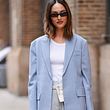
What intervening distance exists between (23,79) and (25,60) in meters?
0.49

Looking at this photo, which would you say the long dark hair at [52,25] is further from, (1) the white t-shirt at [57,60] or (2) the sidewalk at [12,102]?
(2) the sidewalk at [12,102]

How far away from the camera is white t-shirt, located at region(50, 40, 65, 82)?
13.6ft

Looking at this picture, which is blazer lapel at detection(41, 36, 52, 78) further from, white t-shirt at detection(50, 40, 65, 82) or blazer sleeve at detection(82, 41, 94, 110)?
blazer sleeve at detection(82, 41, 94, 110)

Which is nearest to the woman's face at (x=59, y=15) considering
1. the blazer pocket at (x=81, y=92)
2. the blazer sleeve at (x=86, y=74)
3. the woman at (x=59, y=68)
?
the woman at (x=59, y=68)

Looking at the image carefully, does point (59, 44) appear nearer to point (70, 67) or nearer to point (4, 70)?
point (70, 67)

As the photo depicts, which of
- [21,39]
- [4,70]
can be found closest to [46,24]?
[21,39]

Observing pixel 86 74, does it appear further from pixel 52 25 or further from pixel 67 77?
pixel 52 25

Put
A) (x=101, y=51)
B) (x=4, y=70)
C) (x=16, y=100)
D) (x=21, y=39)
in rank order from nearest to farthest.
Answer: (x=101, y=51) < (x=16, y=100) < (x=21, y=39) < (x=4, y=70)

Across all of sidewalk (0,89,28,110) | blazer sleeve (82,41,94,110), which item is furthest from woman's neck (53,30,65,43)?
sidewalk (0,89,28,110)

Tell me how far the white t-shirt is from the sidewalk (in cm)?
642

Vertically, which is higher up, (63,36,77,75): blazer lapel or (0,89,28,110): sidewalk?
(63,36,77,75): blazer lapel

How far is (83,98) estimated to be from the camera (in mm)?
4211

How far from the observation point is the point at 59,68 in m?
4.16

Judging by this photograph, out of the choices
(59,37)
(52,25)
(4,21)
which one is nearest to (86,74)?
(59,37)
